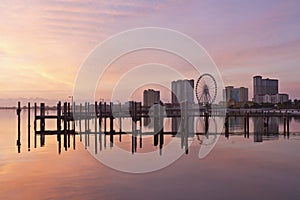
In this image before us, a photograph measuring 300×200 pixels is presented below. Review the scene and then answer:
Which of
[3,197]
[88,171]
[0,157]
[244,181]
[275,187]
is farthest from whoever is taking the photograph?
[0,157]

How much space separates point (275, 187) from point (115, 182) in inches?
277

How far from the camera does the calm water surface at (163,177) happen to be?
1489cm

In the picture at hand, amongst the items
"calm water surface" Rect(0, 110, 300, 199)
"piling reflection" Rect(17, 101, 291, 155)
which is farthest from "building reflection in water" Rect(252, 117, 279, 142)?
"calm water surface" Rect(0, 110, 300, 199)

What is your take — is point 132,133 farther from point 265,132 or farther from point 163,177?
point 265,132

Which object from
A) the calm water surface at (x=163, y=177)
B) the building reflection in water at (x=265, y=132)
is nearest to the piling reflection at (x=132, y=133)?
the building reflection in water at (x=265, y=132)

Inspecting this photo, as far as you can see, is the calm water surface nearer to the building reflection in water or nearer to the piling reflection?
the piling reflection

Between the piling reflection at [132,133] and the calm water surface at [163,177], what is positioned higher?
the piling reflection at [132,133]

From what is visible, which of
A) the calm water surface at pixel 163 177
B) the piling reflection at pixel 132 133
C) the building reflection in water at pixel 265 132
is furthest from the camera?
the building reflection in water at pixel 265 132

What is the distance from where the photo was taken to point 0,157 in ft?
80.4

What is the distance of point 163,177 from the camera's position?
1795 cm

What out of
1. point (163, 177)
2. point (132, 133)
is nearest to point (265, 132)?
point (132, 133)

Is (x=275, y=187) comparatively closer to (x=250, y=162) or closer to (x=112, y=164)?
(x=250, y=162)

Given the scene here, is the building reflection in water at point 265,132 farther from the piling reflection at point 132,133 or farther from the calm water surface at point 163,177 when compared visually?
the calm water surface at point 163,177

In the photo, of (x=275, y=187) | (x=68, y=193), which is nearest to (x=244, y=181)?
(x=275, y=187)
